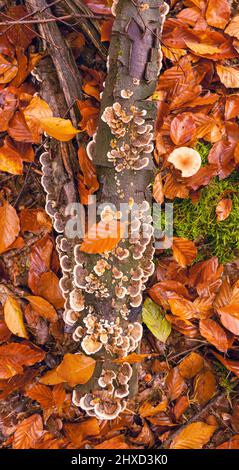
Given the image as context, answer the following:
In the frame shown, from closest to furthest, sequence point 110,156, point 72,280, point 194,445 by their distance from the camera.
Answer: point 110,156
point 72,280
point 194,445

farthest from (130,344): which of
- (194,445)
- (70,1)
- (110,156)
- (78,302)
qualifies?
(70,1)

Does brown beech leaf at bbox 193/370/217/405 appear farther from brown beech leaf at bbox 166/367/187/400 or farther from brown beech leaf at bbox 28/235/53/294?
brown beech leaf at bbox 28/235/53/294

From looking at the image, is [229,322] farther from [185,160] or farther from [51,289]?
[51,289]

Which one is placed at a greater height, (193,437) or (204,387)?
(204,387)

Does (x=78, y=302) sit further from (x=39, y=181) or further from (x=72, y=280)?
(x=39, y=181)

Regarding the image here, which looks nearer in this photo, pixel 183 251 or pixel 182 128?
pixel 182 128

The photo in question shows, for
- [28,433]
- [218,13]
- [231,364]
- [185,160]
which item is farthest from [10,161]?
[231,364]
